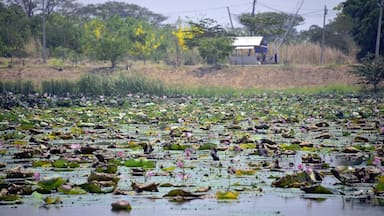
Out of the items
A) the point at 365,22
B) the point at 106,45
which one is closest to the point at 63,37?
the point at 106,45

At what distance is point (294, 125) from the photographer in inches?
779

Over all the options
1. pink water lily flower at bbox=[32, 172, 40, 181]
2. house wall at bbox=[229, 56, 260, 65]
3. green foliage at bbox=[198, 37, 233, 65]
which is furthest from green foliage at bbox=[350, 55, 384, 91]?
pink water lily flower at bbox=[32, 172, 40, 181]

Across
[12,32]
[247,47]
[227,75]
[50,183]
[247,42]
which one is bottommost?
[227,75]

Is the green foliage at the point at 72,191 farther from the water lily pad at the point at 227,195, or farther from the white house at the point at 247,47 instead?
the white house at the point at 247,47

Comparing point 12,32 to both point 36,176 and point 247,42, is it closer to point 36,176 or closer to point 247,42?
point 247,42

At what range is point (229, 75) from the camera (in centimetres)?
5388

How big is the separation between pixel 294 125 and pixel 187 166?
348 inches

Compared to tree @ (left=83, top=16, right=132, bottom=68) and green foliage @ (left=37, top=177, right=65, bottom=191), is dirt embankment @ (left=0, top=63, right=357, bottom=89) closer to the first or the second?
tree @ (left=83, top=16, right=132, bottom=68)

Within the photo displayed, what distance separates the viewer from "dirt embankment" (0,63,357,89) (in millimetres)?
51000

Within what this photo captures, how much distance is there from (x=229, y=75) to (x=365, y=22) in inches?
375

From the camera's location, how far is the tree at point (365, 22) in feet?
171

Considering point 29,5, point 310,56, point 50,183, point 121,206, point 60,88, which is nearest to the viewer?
point 121,206

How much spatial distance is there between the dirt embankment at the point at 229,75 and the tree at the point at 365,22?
2.10 metres

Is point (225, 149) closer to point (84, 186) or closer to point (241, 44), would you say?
point (84, 186)
